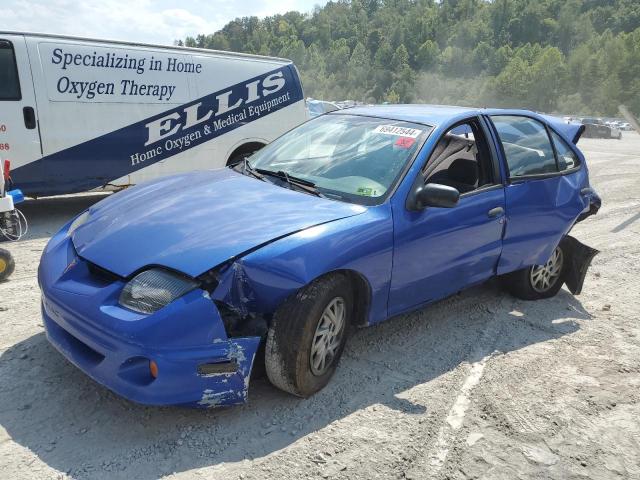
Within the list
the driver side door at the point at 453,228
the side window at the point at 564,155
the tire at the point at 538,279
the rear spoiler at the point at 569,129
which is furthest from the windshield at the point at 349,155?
the rear spoiler at the point at 569,129

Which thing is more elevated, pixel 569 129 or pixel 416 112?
pixel 416 112

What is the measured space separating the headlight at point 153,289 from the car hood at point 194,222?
0.05m

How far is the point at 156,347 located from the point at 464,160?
8.50 feet

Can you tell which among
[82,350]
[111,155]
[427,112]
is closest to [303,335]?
[82,350]

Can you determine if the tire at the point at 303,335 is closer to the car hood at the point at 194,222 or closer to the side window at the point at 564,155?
the car hood at the point at 194,222

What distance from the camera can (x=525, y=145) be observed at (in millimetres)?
4367

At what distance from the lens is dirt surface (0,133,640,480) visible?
2564mm

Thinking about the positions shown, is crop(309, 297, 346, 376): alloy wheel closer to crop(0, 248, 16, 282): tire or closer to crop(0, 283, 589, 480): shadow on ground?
crop(0, 283, 589, 480): shadow on ground

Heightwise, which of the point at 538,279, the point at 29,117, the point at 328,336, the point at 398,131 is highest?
the point at 398,131

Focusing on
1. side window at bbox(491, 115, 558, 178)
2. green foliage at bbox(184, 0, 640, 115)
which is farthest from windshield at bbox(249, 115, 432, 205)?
green foliage at bbox(184, 0, 640, 115)

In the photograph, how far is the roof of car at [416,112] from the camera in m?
3.88

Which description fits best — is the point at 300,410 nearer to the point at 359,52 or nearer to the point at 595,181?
the point at 595,181

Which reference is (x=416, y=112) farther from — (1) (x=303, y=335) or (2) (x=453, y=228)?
(1) (x=303, y=335)

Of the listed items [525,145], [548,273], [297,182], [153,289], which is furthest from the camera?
[548,273]
